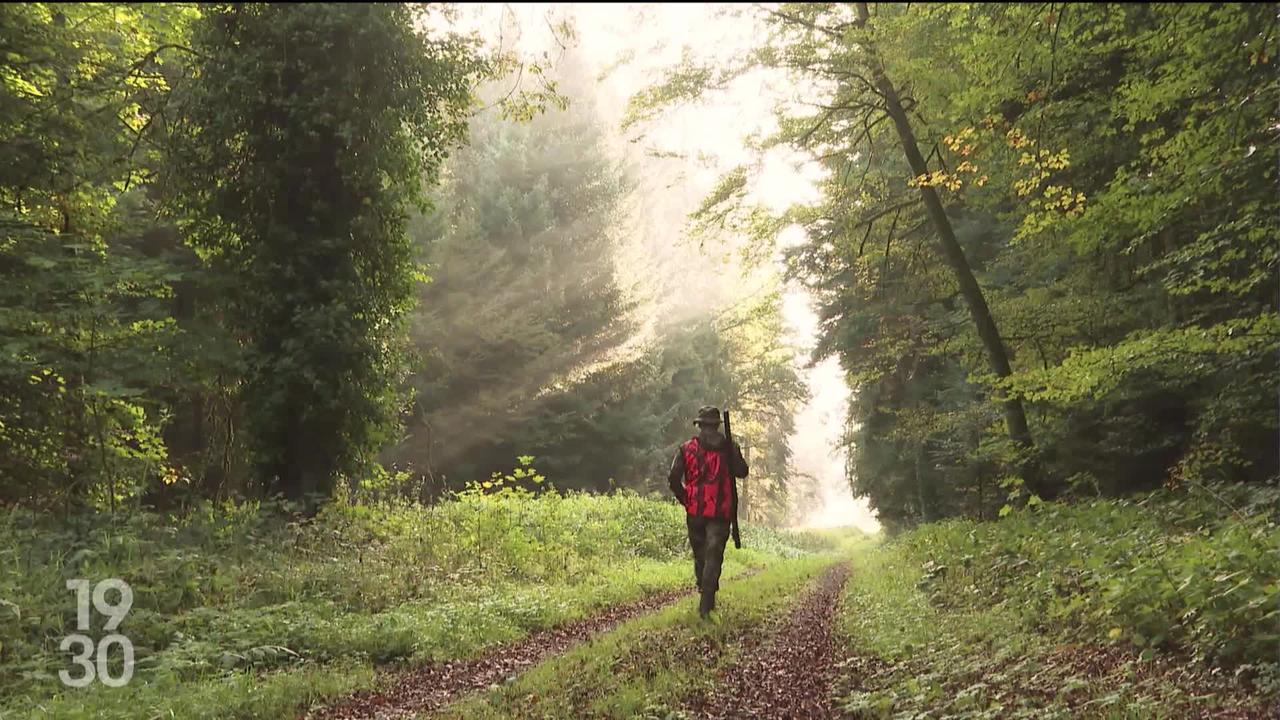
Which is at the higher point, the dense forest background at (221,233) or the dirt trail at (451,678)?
the dense forest background at (221,233)

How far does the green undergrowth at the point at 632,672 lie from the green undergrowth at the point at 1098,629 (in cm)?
117

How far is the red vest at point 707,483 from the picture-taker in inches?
336

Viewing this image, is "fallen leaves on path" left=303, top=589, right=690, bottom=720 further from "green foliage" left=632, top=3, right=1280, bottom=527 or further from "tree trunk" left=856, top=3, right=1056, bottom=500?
"tree trunk" left=856, top=3, right=1056, bottom=500

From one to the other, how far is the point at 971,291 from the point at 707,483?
23.1 ft

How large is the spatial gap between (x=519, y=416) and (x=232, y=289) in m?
12.8

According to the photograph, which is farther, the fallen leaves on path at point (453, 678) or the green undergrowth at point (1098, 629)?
A: the fallen leaves on path at point (453, 678)

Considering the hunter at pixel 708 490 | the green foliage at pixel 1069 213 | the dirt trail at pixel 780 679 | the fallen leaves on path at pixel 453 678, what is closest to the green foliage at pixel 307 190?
the green foliage at pixel 1069 213

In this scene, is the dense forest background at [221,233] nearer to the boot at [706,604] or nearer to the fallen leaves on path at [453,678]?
the fallen leaves on path at [453,678]

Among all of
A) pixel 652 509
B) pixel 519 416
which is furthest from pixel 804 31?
pixel 519 416

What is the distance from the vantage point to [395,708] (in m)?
6.00

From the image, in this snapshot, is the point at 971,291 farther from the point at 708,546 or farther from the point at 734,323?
the point at 708,546

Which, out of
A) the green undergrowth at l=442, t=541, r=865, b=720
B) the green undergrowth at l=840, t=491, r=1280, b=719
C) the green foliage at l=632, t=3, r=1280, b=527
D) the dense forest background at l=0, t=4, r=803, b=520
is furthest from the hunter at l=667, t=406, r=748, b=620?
the dense forest background at l=0, t=4, r=803, b=520

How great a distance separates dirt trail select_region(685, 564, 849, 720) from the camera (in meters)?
5.05

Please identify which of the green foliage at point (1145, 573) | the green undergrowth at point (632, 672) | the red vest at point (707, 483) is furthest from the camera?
the red vest at point (707, 483)
